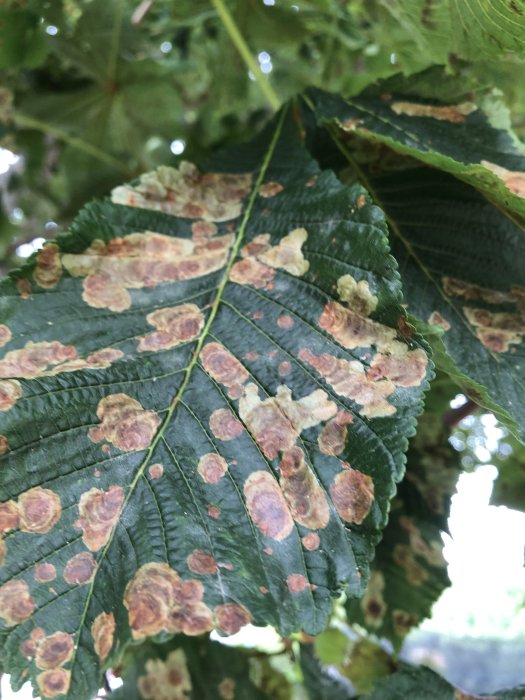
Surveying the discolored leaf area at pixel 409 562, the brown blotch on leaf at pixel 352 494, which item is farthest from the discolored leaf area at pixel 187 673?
the brown blotch on leaf at pixel 352 494

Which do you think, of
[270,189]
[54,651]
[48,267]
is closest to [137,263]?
[48,267]

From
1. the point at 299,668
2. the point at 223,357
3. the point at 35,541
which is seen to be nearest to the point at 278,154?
the point at 223,357

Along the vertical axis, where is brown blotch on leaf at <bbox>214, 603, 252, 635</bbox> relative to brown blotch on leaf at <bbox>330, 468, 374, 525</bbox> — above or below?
below

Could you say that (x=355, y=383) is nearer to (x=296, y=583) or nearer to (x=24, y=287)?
(x=296, y=583)

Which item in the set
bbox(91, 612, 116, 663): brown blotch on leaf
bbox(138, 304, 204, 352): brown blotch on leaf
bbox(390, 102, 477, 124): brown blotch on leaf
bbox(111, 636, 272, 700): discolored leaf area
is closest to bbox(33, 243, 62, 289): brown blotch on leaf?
bbox(138, 304, 204, 352): brown blotch on leaf

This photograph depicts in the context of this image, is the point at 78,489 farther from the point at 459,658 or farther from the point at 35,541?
the point at 459,658

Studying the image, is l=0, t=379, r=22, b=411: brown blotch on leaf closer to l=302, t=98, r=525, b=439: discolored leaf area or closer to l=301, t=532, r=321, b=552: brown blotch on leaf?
l=301, t=532, r=321, b=552: brown blotch on leaf
